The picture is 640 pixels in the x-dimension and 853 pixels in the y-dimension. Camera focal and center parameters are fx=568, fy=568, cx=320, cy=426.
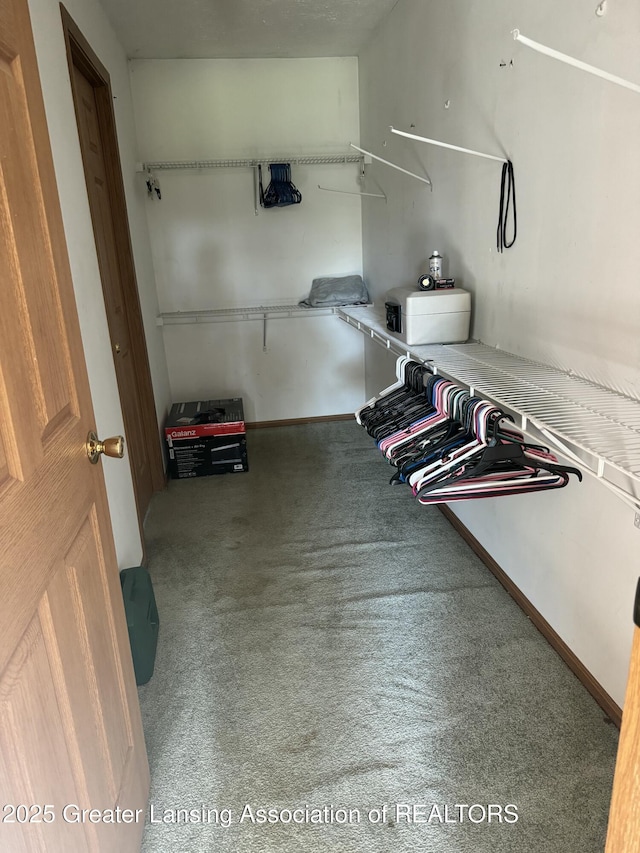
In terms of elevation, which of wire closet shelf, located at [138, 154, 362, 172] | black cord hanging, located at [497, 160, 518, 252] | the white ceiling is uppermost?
the white ceiling

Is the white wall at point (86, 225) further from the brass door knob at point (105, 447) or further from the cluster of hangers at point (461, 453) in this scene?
the cluster of hangers at point (461, 453)

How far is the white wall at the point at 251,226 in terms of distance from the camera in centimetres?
366

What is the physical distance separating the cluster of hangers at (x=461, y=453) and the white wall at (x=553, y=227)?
233mm

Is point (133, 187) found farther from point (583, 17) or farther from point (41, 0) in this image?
point (583, 17)

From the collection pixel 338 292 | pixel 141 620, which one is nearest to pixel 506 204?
pixel 141 620

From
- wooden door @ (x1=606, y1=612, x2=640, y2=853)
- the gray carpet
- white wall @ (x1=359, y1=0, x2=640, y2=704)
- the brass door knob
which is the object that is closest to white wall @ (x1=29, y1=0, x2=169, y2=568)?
the gray carpet

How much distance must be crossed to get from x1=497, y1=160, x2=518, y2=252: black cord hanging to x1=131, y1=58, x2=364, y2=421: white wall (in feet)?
7.29

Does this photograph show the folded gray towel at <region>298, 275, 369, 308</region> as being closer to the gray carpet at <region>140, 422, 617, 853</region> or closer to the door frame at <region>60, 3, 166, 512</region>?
the door frame at <region>60, 3, 166, 512</region>

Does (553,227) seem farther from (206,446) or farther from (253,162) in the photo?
A: (253,162)

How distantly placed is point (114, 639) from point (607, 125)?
172cm

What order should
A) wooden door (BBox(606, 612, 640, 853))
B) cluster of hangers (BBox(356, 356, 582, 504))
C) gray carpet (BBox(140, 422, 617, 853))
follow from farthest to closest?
1. cluster of hangers (BBox(356, 356, 582, 504))
2. gray carpet (BBox(140, 422, 617, 853))
3. wooden door (BBox(606, 612, 640, 853))

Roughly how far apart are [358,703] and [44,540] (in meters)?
1.22

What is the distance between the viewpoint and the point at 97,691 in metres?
1.12

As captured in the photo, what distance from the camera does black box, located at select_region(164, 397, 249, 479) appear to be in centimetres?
346
